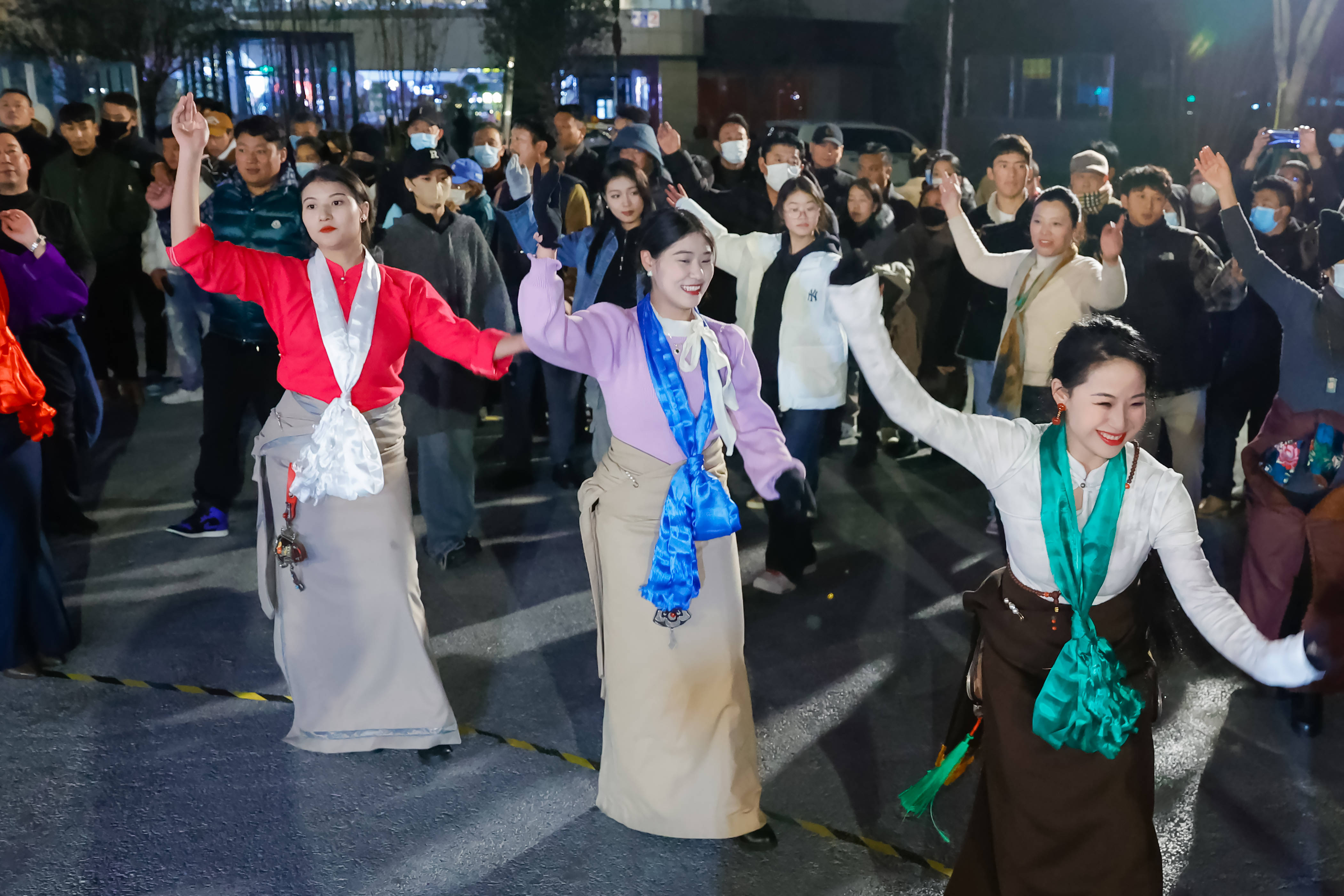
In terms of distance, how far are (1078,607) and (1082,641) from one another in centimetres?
A: 8

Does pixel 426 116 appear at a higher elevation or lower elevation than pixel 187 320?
higher

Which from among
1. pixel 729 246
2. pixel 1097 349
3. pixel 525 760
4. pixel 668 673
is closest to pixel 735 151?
pixel 729 246

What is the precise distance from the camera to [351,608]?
12.7ft

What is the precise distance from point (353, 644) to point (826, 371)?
262 cm

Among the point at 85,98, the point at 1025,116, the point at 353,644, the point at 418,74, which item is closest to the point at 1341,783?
the point at 353,644

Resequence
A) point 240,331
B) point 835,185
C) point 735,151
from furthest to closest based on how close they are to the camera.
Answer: point 735,151
point 835,185
point 240,331

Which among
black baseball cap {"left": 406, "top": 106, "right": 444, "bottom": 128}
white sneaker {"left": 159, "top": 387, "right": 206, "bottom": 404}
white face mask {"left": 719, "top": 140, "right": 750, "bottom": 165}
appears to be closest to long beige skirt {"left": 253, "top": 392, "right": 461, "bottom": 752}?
black baseball cap {"left": 406, "top": 106, "right": 444, "bottom": 128}

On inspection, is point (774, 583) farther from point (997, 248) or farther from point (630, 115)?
point (630, 115)

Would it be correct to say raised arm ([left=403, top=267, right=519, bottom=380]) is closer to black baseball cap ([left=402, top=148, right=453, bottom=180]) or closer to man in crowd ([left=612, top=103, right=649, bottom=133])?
black baseball cap ([left=402, top=148, right=453, bottom=180])

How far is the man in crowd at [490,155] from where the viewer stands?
846cm

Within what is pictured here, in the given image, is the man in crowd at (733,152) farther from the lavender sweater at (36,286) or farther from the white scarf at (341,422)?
the white scarf at (341,422)

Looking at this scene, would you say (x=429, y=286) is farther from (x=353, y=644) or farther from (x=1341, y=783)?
(x=1341, y=783)

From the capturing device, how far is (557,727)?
4.21 meters

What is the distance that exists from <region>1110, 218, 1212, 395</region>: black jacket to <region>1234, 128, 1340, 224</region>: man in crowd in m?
0.99
